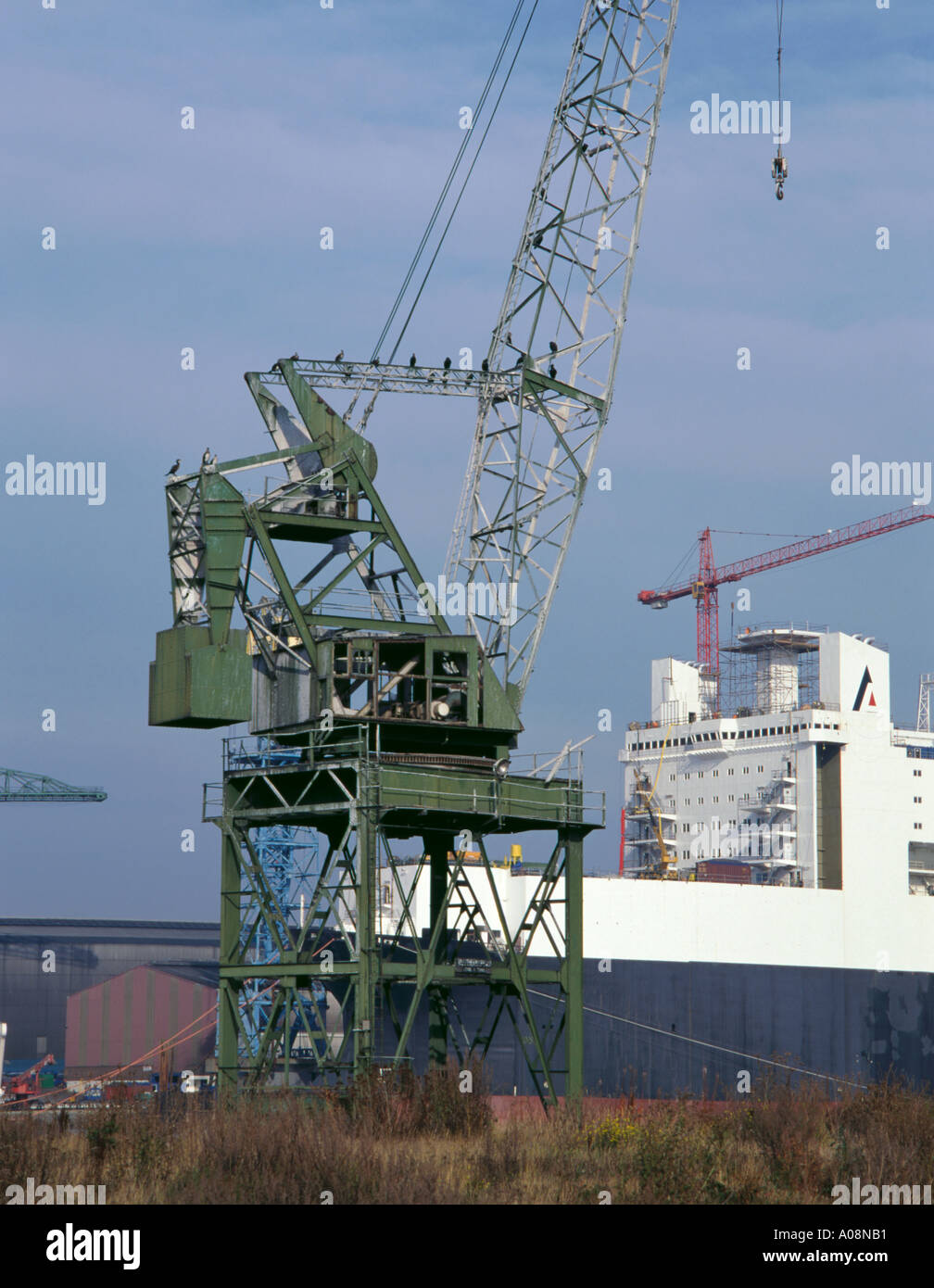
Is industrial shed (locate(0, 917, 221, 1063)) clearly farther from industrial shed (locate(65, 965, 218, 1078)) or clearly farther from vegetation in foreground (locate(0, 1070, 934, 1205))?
vegetation in foreground (locate(0, 1070, 934, 1205))

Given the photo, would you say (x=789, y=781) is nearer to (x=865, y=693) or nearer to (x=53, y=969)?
(x=865, y=693)

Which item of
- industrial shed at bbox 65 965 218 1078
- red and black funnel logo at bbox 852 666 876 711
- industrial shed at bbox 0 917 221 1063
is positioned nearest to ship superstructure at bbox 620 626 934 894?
red and black funnel logo at bbox 852 666 876 711

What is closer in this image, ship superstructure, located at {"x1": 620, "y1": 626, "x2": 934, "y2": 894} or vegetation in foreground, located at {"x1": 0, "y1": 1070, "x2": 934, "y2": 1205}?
vegetation in foreground, located at {"x1": 0, "y1": 1070, "x2": 934, "y2": 1205}

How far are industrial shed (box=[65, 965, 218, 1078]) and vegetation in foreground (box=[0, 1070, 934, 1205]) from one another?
41488mm

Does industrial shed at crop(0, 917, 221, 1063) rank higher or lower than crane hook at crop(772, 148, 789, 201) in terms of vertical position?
lower

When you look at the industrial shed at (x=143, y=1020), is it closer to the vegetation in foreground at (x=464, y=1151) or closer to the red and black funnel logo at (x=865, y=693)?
the red and black funnel logo at (x=865, y=693)

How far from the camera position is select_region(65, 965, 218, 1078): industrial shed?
7525 centimetres

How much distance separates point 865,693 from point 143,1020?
36.3 meters

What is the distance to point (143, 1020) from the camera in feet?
259

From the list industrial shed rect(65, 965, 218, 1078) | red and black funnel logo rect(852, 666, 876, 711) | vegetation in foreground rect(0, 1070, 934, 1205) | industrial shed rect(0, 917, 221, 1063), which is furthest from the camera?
industrial shed rect(0, 917, 221, 1063)

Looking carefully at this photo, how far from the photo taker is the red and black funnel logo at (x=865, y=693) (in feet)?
257

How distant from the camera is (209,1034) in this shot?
7519cm

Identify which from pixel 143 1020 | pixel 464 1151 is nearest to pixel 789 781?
pixel 143 1020
